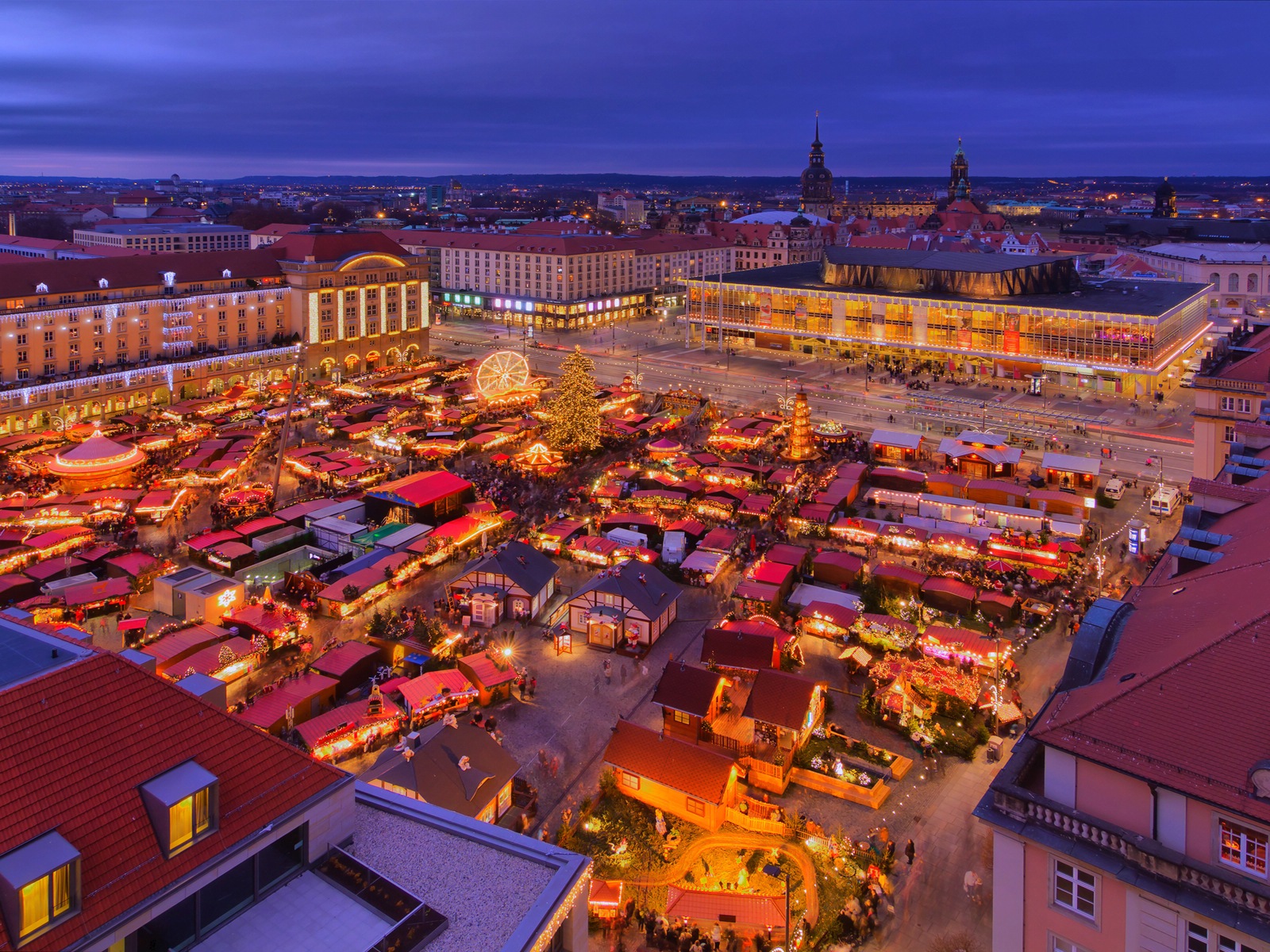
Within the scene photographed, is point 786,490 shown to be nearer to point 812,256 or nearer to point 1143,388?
point 1143,388

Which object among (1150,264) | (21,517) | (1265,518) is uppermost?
(1150,264)

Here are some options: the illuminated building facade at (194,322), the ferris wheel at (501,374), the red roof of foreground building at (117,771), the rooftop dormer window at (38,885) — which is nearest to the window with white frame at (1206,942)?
the red roof of foreground building at (117,771)

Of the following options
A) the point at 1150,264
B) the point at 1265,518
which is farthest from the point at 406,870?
the point at 1150,264

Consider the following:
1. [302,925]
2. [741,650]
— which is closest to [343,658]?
[741,650]

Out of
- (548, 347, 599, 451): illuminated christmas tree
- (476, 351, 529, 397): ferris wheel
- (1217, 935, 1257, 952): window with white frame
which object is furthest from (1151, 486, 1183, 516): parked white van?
(476, 351, 529, 397): ferris wheel

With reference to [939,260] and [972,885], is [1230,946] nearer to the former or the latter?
[972,885]

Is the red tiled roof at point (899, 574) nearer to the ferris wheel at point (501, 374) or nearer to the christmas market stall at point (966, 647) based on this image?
the christmas market stall at point (966, 647)
